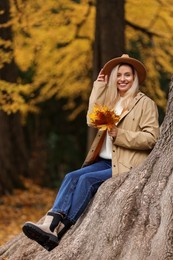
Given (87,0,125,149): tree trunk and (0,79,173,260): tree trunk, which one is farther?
(87,0,125,149): tree trunk

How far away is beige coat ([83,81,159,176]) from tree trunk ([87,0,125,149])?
6467mm

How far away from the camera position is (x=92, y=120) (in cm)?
584

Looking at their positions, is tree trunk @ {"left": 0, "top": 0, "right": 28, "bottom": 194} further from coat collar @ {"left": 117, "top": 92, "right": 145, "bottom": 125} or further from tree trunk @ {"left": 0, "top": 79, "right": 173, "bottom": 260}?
tree trunk @ {"left": 0, "top": 79, "right": 173, "bottom": 260}

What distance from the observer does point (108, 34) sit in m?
12.7

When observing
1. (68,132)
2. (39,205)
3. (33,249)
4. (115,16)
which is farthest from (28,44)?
(33,249)

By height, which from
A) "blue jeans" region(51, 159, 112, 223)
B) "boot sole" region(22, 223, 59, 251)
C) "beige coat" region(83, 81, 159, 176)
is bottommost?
"boot sole" region(22, 223, 59, 251)

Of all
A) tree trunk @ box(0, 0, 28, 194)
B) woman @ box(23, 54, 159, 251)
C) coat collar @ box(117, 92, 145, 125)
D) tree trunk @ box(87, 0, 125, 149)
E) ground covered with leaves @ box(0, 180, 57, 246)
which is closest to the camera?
woman @ box(23, 54, 159, 251)

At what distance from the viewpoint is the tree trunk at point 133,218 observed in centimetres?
508

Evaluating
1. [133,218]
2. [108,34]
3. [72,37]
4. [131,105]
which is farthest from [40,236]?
[72,37]

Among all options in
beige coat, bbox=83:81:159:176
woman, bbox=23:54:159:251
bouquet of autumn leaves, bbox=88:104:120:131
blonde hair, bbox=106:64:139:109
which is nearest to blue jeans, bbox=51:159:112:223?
woman, bbox=23:54:159:251

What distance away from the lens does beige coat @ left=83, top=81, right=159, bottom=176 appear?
5.88 meters

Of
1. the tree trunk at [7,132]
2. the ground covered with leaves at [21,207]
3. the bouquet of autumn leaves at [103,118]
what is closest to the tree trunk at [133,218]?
the bouquet of autumn leaves at [103,118]

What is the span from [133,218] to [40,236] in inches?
35.2

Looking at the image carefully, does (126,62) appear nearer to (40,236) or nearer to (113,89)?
(113,89)
